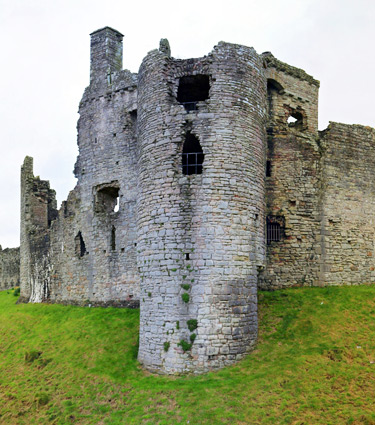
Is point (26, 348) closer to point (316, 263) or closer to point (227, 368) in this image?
point (227, 368)

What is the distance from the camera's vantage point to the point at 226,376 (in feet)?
37.0

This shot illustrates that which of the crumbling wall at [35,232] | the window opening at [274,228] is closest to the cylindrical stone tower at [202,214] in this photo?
the window opening at [274,228]

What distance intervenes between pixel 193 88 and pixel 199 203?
4472 millimetres

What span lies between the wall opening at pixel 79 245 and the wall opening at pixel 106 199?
1.75 metres

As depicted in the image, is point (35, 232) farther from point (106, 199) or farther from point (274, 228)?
point (274, 228)

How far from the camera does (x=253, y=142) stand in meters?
13.2

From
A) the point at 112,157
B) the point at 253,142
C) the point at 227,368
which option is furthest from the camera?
the point at 112,157

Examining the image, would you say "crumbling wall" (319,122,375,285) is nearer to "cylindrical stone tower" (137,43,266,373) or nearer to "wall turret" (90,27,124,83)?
"cylindrical stone tower" (137,43,266,373)

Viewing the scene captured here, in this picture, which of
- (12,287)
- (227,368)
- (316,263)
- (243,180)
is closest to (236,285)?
(227,368)

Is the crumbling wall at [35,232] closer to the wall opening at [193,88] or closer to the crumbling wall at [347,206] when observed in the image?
the wall opening at [193,88]

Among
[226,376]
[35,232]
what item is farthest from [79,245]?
[226,376]

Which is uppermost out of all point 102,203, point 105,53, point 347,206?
point 105,53

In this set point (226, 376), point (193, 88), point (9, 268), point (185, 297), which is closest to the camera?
point (226, 376)

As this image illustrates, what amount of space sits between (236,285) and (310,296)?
13.4ft
